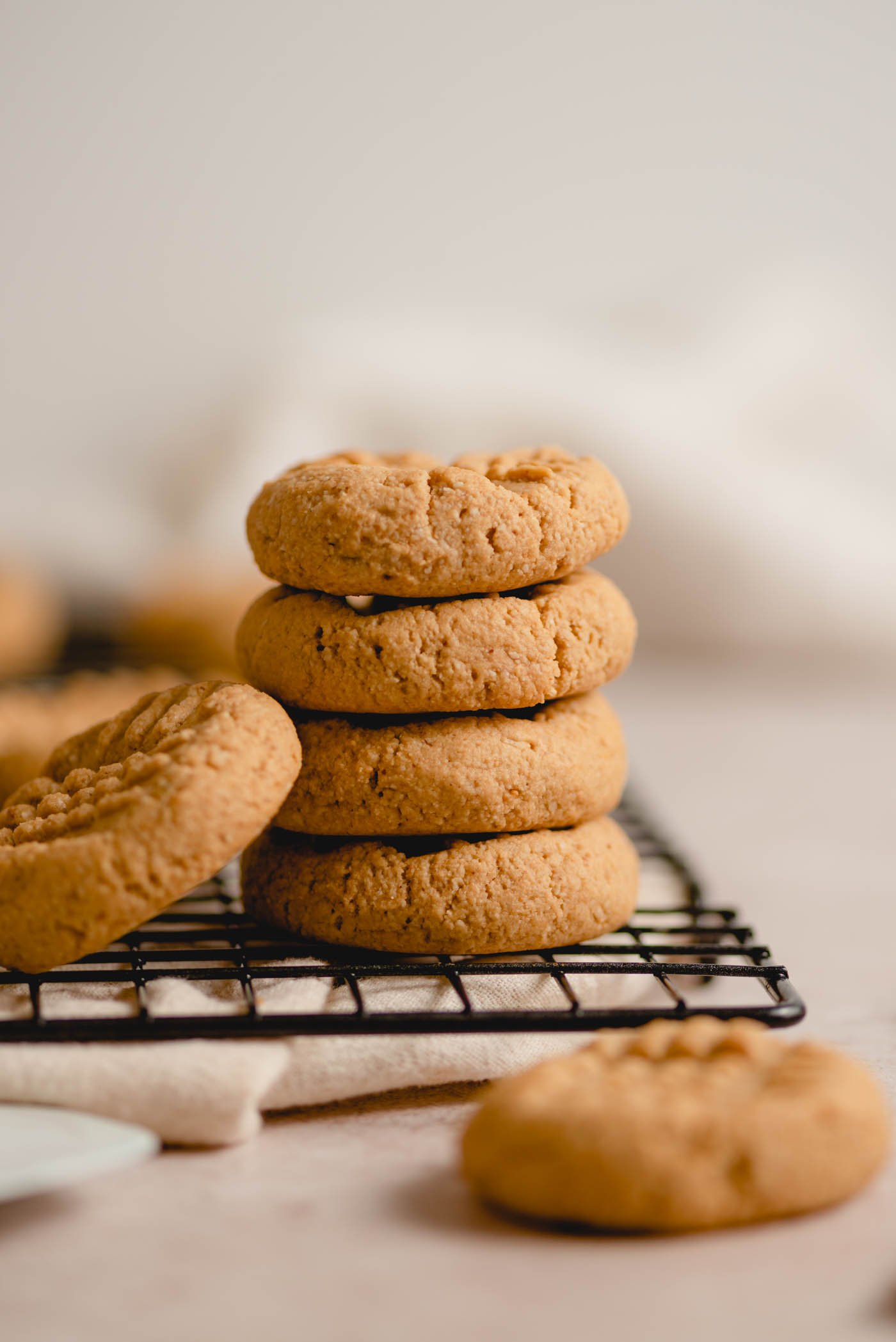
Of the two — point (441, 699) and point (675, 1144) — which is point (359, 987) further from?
point (675, 1144)

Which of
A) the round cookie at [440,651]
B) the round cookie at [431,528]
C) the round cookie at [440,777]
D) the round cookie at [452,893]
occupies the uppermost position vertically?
the round cookie at [431,528]

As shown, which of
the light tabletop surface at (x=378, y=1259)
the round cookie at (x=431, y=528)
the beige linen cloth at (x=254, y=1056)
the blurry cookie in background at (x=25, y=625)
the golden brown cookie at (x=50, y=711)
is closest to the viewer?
the light tabletop surface at (x=378, y=1259)

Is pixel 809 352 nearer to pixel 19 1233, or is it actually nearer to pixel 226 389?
pixel 226 389

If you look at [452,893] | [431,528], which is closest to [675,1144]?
[452,893]

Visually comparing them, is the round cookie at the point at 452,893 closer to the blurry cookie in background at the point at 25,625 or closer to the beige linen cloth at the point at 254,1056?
the beige linen cloth at the point at 254,1056

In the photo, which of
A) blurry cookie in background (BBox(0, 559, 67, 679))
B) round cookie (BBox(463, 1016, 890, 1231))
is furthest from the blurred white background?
round cookie (BBox(463, 1016, 890, 1231))

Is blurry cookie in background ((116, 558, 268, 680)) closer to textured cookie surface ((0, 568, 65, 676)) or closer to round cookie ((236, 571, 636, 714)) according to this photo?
textured cookie surface ((0, 568, 65, 676))

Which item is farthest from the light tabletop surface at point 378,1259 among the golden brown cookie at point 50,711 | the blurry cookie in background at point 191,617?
the blurry cookie in background at point 191,617
